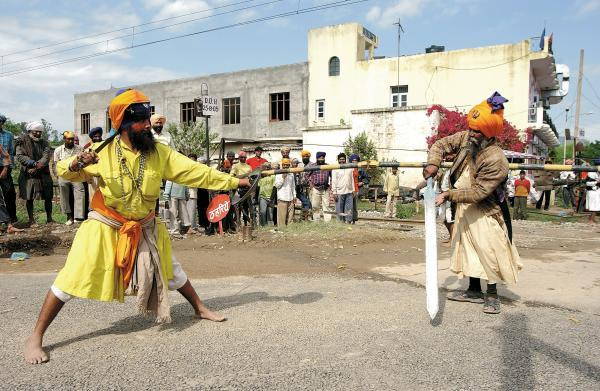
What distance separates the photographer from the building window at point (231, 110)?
33.8m

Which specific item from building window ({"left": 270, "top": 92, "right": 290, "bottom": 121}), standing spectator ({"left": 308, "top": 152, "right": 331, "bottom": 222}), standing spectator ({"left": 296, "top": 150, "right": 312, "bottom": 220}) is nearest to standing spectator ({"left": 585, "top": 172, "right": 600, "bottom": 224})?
standing spectator ({"left": 308, "top": 152, "right": 331, "bottom": 222})

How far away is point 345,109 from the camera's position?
30.7m

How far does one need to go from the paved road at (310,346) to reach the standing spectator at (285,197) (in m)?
6.16

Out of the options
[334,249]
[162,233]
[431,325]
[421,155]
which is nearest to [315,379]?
[431,325]

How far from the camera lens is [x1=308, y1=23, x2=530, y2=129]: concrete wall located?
85.3ft

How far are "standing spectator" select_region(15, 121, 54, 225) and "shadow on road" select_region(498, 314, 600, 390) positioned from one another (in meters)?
8.72

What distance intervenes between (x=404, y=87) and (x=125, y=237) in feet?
88.7

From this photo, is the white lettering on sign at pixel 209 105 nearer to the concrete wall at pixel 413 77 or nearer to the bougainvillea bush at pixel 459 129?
the bougainvillea bush at pixel 459 129

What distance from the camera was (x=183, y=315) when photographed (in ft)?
14.9

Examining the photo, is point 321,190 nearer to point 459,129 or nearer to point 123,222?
point 123,222

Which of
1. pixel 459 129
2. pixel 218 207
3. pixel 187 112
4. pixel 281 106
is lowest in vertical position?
pixel 218 207

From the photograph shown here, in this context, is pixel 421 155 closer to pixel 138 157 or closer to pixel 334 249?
pixel 334 249

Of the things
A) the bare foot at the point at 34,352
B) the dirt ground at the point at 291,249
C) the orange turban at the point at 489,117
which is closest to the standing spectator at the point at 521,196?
the dirt ground at the point at 291,249

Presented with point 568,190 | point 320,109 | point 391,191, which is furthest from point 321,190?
point 320,109
